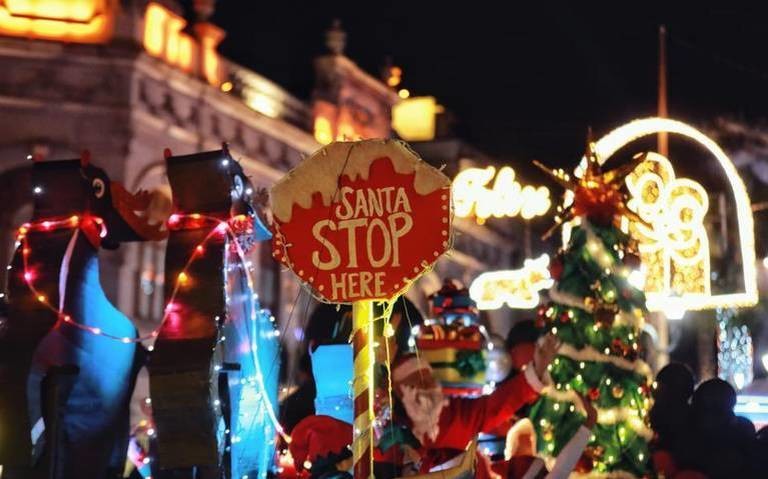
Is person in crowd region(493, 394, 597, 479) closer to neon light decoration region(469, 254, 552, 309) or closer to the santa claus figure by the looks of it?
the santa claus figure

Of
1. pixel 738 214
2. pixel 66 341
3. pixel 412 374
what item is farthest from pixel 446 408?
pixel 738 214

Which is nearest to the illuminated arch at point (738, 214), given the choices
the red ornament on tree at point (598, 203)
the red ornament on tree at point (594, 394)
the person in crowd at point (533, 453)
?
the red ornament on tree at point (598, 203)

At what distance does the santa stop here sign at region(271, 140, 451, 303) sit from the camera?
Result: 275 inches

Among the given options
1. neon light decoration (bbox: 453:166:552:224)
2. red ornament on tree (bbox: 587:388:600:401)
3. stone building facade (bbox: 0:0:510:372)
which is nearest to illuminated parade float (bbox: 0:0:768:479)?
red ornament on tree (bbox: 587:388:600:401)

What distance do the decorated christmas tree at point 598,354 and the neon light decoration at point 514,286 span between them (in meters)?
4.50

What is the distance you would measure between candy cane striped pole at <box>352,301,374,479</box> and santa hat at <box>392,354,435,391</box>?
69cm

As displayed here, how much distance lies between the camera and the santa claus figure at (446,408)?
301 inches

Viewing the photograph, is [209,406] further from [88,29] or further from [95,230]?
[88,29]

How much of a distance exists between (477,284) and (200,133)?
35.8 feet

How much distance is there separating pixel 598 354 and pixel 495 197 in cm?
1034

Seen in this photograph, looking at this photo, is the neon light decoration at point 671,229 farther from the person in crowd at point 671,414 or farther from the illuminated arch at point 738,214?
the person in crowd at point 671,414

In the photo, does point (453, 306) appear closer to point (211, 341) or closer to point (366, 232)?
point (211, 341)

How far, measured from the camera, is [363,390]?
699 centimetres

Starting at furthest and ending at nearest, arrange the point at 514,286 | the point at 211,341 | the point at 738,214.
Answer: the point at 514,286 < the point at 738,214 < the point at 211,341
